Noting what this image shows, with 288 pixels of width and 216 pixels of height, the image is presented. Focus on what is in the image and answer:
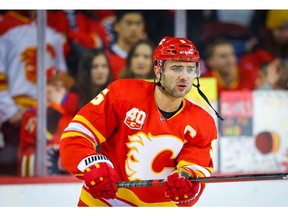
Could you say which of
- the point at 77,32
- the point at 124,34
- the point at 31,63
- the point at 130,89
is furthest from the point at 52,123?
the point at 130,89

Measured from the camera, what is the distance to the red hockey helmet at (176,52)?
3.87 metres

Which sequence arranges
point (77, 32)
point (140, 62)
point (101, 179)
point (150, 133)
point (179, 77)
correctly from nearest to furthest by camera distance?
point (101, 179) < point (179, 77) < point (150, 133) < point (140, 62) < point (77, 32)

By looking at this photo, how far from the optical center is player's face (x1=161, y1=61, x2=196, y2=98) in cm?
387

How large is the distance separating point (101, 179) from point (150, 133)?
1.25 feet

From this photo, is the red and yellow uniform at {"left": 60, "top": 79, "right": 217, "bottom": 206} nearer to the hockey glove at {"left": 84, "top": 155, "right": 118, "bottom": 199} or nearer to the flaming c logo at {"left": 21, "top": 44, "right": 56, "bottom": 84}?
the hockey glove at {"left": 84, "top": 155, "right": 118, "bottom": 199}

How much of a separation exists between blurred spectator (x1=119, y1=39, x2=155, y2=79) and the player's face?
249 cm

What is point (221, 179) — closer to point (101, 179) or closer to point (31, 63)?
point (101, 179)

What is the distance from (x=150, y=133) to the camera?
3.98 m

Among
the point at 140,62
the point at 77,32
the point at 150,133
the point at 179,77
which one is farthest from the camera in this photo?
the point at 77,32

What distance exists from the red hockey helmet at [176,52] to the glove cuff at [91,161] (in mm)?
484

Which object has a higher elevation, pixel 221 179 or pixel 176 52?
pixel 176 52

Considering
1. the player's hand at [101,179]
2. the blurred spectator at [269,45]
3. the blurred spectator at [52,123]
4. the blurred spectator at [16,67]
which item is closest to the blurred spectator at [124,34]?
the blurred spectator at [52,123]
